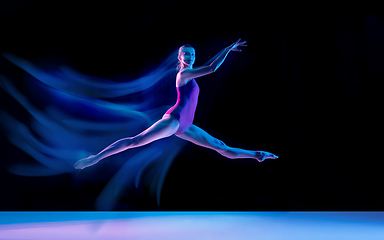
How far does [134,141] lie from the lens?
2.89 metres

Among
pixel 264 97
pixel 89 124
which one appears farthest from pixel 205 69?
pixel 89 124

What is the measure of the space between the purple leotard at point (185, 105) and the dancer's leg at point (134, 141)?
9 centimetres

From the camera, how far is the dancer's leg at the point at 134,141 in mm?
2869

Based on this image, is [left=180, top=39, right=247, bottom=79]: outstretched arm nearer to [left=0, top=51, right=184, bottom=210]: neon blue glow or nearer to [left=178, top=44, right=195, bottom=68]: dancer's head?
[left=178, top=44, right=195, bottom=68]: dancer's head

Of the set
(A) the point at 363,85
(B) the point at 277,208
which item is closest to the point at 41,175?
(B) the point at 277,208

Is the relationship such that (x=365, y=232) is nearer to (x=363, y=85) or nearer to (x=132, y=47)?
(x=363, y=85)

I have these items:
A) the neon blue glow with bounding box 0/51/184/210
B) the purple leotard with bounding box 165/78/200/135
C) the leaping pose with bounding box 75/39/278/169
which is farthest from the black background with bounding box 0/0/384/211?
the purple leotard with bounding box 165/78/200/135

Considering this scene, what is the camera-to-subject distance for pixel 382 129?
3.86 m

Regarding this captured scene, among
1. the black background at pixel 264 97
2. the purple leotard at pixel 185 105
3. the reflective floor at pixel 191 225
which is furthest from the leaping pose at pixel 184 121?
the black background at pixel 264 97

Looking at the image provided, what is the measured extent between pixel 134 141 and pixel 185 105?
592mm

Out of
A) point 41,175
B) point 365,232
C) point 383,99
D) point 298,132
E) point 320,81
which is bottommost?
point 365,232

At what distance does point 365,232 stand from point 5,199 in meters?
4.26

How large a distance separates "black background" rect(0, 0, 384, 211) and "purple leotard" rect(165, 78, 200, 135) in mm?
926

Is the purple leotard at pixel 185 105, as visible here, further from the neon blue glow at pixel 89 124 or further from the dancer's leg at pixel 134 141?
the neon blue glow at pixel 89 124
